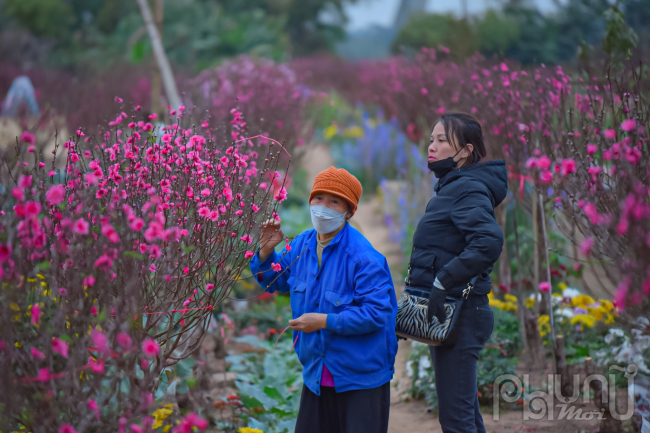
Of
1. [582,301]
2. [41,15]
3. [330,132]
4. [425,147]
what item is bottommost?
[582,301]

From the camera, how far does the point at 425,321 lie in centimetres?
255

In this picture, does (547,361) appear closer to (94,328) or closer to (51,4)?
(94,328)

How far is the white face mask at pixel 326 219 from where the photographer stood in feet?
8.09

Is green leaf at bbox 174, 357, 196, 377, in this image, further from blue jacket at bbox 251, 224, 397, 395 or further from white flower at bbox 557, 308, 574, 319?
white flower at bbox 557, 308, 574, 319

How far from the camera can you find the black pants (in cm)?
240

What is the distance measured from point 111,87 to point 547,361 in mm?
13350

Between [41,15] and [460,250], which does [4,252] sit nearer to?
[460,250]

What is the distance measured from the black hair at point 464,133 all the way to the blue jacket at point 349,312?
24.1 inches

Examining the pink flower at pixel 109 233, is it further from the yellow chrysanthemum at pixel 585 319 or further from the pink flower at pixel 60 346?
the yellow chrysanthemum at pixel 585 319

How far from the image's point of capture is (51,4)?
3084 centimetres

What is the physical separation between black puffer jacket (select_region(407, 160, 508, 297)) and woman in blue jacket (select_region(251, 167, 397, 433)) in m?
0.24

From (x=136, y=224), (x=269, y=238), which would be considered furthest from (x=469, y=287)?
(x=136, y=224)

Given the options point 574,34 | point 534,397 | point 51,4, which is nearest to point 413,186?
point 534,397

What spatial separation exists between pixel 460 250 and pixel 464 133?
0.51 m
